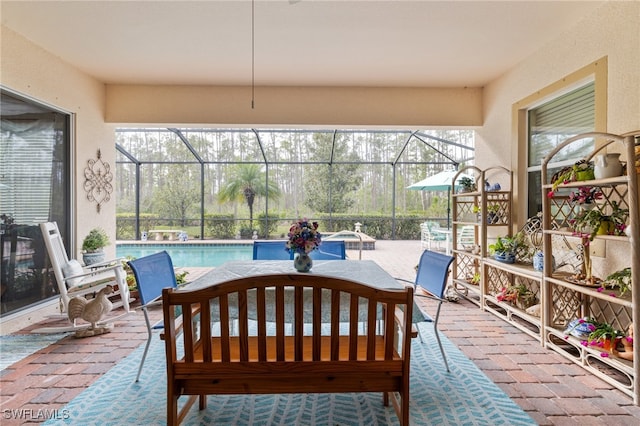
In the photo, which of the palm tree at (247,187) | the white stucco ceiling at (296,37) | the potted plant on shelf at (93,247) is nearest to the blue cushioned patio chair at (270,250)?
the white stucco ceiling at (296,37)

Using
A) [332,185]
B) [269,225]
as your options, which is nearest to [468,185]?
[269,225]

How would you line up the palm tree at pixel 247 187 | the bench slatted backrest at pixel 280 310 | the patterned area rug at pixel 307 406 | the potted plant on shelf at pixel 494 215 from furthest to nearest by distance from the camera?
the palm tree at pixel 247 187, the potted plant on shelf at pixel 494 215, the patterned area rug at pixel 307 406, the bench slatted backrest at pixel 280 310

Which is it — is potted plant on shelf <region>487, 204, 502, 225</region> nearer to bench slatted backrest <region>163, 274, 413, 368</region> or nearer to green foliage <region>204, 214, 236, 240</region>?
bench slatted backrest <region>163, 274, 413, 368</region>

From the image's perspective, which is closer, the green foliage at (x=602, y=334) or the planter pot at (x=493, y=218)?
the green foliage at (x=602, y=334)

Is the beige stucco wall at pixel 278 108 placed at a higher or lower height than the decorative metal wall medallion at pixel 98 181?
higher

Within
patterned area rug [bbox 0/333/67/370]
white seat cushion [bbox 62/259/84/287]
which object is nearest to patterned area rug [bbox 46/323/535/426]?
patterned area rug [bbox 0/333/67/370]

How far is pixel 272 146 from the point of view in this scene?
38.4 ft

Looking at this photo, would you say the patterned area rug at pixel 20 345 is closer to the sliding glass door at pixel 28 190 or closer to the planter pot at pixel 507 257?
the sliding glass door at pixel 28 190

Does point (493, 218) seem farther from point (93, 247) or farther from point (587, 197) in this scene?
point (93, 247)

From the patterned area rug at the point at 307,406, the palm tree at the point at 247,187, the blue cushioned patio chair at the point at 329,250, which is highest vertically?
the palm tree at the point at 247,187

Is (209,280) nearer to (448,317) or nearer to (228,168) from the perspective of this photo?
(448,317)

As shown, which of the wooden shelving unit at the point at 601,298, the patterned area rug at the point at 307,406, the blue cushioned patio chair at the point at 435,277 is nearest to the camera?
the patterned area rug at the point at 307,406

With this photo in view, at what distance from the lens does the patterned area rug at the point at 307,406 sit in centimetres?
181

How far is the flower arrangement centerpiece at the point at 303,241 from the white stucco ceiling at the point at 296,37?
1.72m
